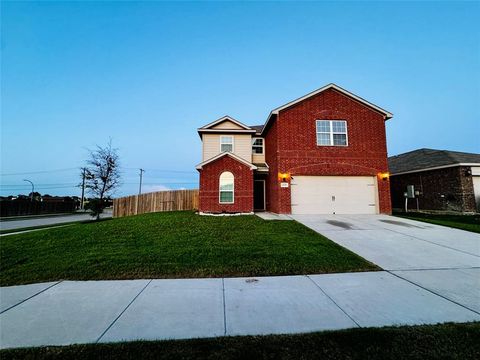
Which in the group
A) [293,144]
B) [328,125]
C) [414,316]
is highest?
[328,125]

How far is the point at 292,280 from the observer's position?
4.79 metres

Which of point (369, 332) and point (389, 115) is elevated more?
point (389, 115)

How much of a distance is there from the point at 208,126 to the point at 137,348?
15.1 m

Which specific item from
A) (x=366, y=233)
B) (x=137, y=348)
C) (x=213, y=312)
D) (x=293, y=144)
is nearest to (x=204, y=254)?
(x=213, y=312)

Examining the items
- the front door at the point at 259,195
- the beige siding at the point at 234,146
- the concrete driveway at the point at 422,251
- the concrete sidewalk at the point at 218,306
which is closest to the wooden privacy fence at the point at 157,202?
the beige siding at the point at 234,146

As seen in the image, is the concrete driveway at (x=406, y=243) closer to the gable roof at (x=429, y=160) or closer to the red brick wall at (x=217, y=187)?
the red brick wall at (x=217, y=187)

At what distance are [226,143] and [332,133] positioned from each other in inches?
280

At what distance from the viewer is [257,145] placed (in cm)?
1805

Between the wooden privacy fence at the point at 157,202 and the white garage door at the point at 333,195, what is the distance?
966cm

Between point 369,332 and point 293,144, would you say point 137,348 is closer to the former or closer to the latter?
point 369,332

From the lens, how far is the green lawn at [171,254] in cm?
527

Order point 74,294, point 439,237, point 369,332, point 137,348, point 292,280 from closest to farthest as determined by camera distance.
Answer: point 137,348 → point 369,332 → point 74,294 → point 292,280 → point 439,237

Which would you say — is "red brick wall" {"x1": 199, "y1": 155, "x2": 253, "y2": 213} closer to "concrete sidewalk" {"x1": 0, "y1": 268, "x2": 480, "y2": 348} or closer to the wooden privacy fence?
the wooden privacy fence

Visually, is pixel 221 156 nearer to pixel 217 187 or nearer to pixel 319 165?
pixel 217 187
